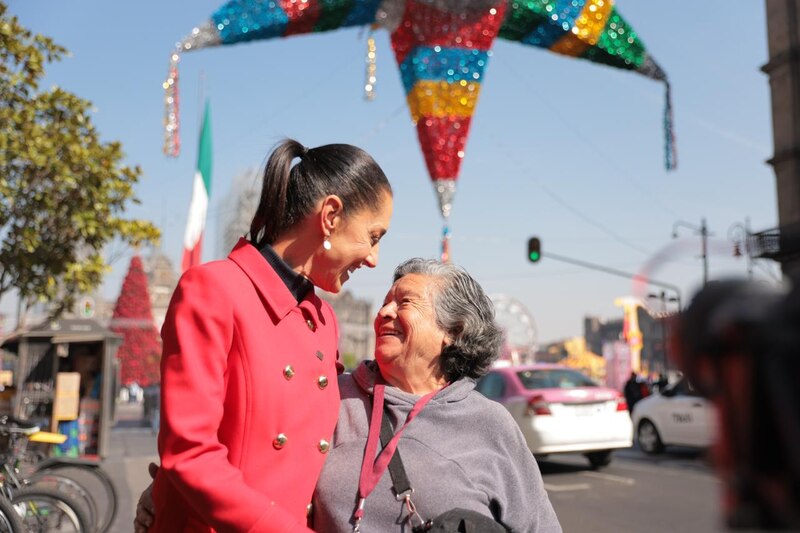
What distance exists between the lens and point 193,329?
1.56 metres

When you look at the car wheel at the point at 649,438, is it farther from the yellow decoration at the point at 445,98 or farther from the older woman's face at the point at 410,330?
the older woman's face at the point at 410,330

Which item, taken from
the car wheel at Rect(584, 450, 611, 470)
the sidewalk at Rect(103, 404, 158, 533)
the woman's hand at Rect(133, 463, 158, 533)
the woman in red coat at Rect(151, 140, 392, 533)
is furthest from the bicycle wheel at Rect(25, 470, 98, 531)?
the car wheel at Rect(584, 450, 611, 470)

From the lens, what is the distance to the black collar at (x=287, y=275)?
5.94 feet

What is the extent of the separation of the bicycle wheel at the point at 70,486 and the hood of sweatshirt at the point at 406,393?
14.9 feet

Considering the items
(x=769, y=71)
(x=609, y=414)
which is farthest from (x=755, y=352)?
(x=769, y=71)

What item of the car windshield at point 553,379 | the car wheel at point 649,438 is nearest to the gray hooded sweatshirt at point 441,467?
the car windshield at point 553,379

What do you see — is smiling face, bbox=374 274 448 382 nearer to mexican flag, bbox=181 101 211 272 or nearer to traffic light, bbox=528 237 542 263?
mexican flag, bbox=181 101 211 272

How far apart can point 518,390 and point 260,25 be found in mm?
5511

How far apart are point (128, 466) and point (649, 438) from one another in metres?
8.29

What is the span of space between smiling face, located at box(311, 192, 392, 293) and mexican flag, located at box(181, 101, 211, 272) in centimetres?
866

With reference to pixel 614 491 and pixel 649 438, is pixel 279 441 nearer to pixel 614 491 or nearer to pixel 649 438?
pixel 614 491

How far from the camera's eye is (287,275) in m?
1.81

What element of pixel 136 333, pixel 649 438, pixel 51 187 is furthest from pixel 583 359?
pixel 51 187

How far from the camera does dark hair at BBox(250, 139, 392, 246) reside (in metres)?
1.80
